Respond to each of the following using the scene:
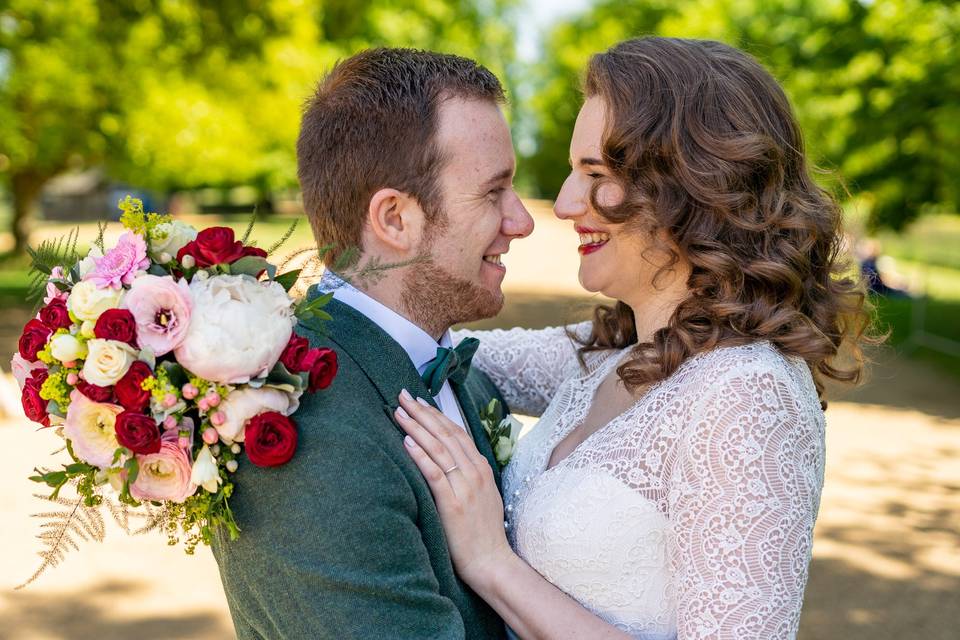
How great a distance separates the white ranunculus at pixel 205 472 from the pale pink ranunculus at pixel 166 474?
0.06 feet

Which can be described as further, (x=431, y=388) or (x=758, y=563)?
(x=431, y=388)

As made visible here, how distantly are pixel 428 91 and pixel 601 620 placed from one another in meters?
1.47

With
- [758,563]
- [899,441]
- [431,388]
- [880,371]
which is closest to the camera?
[758,563]

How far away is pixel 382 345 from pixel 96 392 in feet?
2.48

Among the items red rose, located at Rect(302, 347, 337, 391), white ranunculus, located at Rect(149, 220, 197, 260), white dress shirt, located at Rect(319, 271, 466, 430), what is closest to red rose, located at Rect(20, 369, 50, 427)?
white ranunculus, located at Rect(149, 220, 197, 260)

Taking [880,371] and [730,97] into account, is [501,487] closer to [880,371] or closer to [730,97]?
[730,97]

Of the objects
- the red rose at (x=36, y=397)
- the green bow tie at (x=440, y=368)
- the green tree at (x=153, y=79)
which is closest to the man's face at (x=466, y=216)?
the green bow tie at (x=440, y=368)

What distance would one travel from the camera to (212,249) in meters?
2.00

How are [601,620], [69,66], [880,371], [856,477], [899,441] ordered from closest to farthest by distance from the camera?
1. [601,620]
2. [856,477]
3. [899,441]
4. [880,371]
5. [69,66]

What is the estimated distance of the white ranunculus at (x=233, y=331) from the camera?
1.86 metres

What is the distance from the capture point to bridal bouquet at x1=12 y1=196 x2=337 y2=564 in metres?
1.88

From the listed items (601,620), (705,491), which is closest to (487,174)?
(705,491)

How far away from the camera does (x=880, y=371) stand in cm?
1323

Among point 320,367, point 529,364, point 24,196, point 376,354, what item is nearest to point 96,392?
point 320,367
